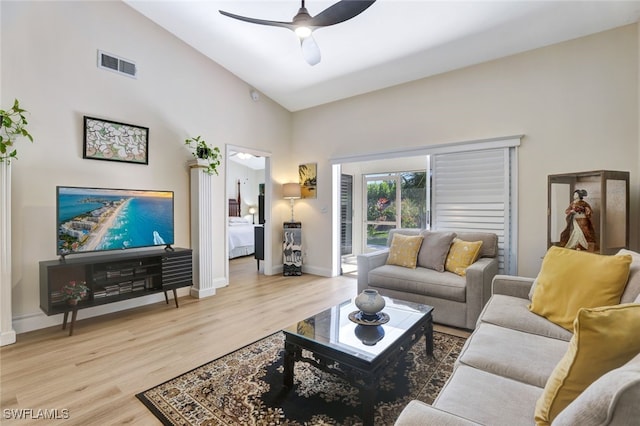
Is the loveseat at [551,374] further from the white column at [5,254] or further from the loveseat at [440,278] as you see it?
the white column at [5,254]

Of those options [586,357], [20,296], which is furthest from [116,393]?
[586,357]

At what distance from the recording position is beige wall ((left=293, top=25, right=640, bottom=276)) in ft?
9.99

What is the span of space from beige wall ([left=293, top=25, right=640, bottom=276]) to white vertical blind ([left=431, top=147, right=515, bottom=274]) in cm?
16

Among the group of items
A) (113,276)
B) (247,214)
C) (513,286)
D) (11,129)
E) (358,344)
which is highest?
(11,129)

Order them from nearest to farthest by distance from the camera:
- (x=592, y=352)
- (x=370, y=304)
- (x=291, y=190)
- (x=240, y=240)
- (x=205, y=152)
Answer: (x=592, y=352) < (x=370, y=304) < (x=205, y=152) < (x=291, y=190) < (x=240, y=240)

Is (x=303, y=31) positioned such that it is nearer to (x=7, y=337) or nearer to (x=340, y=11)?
(x=340, y=11)

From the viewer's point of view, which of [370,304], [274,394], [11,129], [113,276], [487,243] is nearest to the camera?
[274,394]

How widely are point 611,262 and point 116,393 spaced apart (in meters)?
3.20

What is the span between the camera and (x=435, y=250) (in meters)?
3.51

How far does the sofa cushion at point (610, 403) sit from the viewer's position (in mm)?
629

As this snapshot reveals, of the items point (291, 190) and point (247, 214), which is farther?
point (247, 214)

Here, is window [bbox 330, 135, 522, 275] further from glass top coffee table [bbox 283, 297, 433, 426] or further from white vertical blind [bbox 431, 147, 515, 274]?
glass top coffee table [bbox 283, 297, 433, 426]

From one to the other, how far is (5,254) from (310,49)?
3.27 m

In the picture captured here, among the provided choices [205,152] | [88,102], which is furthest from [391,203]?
[88,102]
